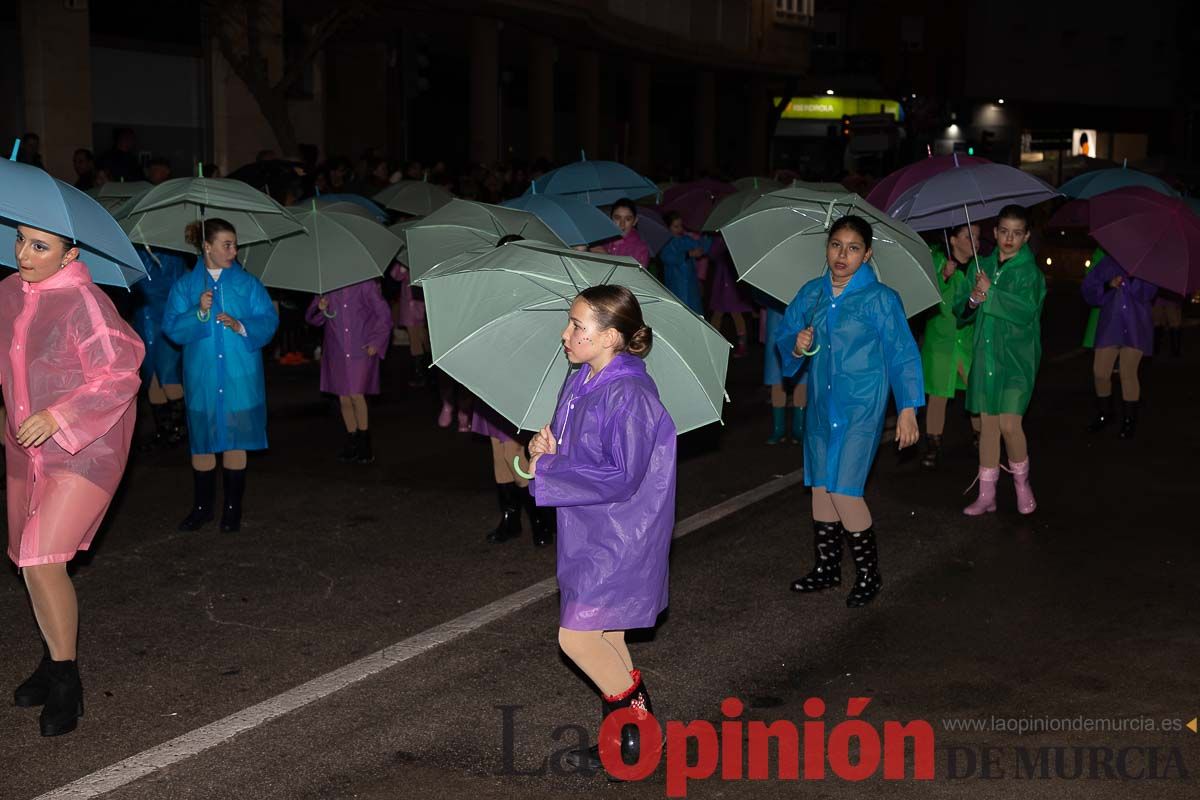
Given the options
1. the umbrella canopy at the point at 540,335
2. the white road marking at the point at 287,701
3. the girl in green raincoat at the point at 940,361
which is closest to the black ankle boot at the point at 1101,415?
the girl in green raincoat at the point at 940,361

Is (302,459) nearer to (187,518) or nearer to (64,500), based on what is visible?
(187,518)

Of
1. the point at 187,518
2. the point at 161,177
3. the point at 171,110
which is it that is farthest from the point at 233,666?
the point at 171,110

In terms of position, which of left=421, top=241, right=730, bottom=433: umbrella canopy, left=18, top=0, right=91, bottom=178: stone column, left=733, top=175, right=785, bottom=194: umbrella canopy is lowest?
left=421, top=241, right=730, bottom=433: umbrella canopy

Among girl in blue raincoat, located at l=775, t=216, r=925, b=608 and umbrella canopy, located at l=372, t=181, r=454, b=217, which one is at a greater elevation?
umbrella canopy, located at l=372, t=181, r=454, b=217

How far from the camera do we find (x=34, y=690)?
568 cm

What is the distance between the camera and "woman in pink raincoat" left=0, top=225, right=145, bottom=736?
534 centimetres

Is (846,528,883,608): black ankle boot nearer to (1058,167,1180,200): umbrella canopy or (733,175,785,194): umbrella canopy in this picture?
(1058,167,1180,200): umbrella canopy

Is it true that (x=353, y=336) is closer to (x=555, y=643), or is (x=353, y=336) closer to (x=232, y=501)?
(x=232, y=501)

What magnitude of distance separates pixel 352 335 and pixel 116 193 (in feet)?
9.84

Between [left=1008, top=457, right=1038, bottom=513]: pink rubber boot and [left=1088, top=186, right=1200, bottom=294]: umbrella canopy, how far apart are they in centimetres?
197

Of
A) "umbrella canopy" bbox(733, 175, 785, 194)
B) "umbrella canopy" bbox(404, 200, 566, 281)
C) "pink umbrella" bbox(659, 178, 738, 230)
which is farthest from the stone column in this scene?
"umbrella canopy" bbox(404, 200, 566, 281)

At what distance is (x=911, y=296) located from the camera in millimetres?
7543

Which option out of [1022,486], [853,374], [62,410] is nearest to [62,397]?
[62,410]

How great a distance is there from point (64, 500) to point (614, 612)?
2.14 m
